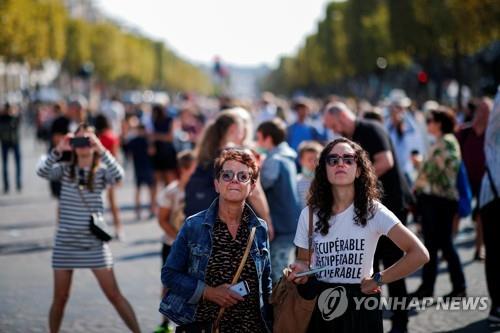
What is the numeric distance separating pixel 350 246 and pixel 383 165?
2852 millimetres

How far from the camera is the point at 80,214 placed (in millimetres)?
6828

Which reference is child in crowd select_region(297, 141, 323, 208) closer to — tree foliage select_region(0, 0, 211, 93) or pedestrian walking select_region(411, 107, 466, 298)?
pedestrian walking select_region(411, 107, 466, 298)

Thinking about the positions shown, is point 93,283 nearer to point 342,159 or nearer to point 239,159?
point 239,159

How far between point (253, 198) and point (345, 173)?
1.49 meters

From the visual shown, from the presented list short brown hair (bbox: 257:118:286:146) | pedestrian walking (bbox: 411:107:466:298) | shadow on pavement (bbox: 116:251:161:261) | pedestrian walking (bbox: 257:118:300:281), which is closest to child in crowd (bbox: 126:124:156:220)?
shadow on pavement (bbox: 116:251:161:261)

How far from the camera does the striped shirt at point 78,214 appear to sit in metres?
6.68

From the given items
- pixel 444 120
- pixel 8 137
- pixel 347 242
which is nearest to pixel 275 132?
pixel 444 120

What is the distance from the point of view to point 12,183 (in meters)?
22.0

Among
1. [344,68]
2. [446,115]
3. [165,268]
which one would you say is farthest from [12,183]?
[344,68]

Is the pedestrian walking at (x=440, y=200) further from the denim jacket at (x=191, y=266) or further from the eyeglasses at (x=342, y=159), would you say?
the denim jacket at (x=191, y=266)

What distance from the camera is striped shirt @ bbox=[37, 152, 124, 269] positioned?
21.9ft

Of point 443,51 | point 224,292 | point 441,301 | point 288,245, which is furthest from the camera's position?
point 443,51

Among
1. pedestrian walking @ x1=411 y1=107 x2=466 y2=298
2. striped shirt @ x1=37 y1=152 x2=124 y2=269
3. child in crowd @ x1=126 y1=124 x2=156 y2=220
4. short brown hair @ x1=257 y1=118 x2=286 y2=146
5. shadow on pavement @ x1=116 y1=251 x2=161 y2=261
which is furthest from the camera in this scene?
child in crowd @ x1=126 y1=124 x2=156 y2=220

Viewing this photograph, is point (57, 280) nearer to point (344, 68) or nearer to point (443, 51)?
point (443, 51)
